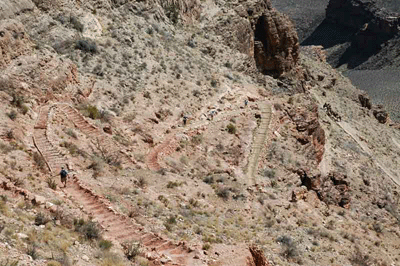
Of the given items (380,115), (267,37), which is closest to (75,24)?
(267,37)

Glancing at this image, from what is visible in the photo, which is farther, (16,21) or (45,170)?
(16,21)

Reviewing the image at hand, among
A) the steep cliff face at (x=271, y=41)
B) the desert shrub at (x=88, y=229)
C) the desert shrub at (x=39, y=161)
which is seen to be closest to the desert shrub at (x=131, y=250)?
the desert shrub at (x=88, y=229)

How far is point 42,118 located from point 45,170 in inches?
179

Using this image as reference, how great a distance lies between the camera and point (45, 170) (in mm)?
18875

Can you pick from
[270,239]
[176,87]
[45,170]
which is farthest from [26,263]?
[176,87]

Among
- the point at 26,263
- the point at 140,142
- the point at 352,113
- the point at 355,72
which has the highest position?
the point at 26,263

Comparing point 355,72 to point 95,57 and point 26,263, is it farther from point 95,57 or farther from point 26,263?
point 26,263

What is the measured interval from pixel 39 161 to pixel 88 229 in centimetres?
512

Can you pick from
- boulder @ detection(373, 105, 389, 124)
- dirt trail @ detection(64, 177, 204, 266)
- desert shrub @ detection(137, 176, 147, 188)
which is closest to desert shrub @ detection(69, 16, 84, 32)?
desert shrub @ detection(137, 176, 147, 188)

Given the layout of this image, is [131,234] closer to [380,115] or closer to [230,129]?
[230,129]

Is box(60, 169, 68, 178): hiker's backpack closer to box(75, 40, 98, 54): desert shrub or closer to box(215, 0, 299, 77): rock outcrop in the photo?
box(75, 40, 98, 54): desert shrub

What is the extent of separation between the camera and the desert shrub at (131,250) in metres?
14.9

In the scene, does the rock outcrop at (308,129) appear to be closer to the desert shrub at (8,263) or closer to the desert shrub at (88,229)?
the desert shrub at (88,229)

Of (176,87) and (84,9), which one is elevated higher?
(84,9)
